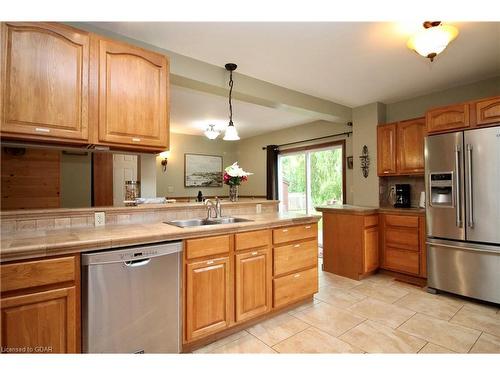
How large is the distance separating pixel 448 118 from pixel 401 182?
1297 mm

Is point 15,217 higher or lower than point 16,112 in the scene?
lower

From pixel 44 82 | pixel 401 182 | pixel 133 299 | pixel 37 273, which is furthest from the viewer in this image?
pixel 401 182

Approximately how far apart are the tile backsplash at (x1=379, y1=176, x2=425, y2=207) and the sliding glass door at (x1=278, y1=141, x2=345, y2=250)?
2.54 feet

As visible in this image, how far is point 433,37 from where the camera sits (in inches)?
78.0

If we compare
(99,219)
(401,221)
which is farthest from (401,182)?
(99,219)

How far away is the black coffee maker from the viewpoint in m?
3.74

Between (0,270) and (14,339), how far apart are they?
360 millimetres

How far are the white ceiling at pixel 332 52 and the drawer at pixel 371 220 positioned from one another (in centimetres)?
172

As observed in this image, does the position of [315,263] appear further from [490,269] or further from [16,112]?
[16,112]

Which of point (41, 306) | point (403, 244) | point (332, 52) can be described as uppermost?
point (332, 52)

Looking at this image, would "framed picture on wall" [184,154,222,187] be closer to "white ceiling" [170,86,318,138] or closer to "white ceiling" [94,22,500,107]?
"white ceiling" [170,86,318,138]

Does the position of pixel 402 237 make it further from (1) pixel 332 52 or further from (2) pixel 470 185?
(1) pixel 332 52

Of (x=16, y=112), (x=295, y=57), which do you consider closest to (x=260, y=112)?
(x=295, y=57)

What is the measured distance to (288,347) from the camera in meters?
1.96
